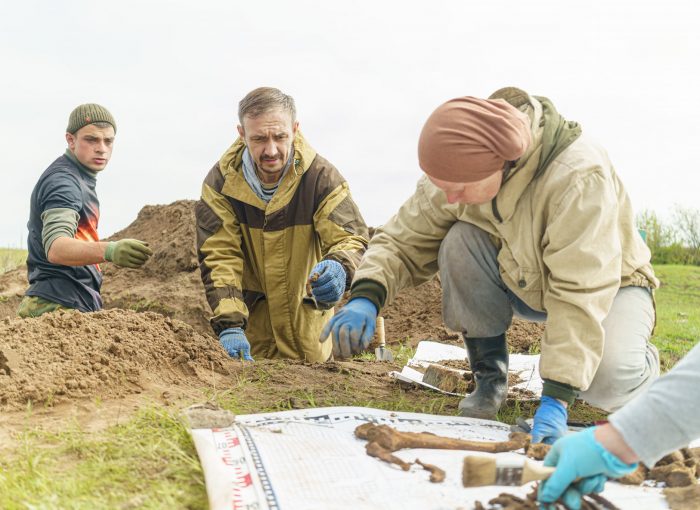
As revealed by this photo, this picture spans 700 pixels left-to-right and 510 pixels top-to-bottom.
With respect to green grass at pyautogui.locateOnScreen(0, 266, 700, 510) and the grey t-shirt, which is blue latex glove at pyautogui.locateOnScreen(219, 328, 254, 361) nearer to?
green grass at pyautogui.locateOnScreen(0, 266, 700, 510)

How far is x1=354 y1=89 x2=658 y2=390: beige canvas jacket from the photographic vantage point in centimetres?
234

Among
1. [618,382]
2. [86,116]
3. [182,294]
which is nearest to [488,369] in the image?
[618,382]

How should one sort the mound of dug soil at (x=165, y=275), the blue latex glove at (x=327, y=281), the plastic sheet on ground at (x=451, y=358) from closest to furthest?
the blue latex glove at (x=327, y=281), the plastic sheet on ground at (x=451, y=358), the mound of dug soil at (x=165, y=275)

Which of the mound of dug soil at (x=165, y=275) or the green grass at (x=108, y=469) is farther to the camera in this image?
the mound of dug soil at (x=165, y=275)

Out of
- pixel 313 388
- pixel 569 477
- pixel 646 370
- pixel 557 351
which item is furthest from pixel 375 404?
pixel 569 477

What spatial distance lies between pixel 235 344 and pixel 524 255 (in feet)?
5.55

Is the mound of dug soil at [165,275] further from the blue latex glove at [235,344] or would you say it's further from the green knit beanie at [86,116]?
the blue latex glove at [235,344]

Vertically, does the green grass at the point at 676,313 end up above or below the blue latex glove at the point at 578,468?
below

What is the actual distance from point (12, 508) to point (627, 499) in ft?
5.45

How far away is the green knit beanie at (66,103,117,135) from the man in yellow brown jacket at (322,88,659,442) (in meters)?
2.34

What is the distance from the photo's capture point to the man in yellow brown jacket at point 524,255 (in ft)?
7.68

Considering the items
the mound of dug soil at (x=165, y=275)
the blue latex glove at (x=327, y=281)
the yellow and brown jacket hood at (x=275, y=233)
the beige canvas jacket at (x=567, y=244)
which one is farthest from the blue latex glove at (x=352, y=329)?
the mound of dug soil at (x=165, y=275)

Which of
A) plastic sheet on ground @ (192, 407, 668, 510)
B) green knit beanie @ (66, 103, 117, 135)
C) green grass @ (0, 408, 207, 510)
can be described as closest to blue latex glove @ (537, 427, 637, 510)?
plastic sheet on ground @ (192, 407, 668, 510)

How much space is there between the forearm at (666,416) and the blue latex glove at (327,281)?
1888mm
